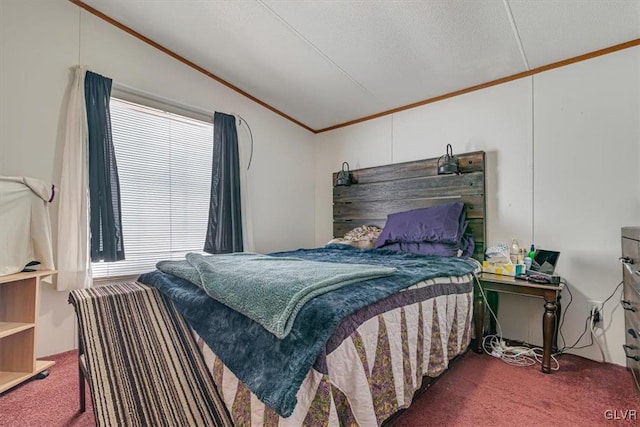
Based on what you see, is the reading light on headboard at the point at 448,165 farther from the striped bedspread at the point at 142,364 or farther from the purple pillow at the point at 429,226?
the striped bedspread at the point at 142,364

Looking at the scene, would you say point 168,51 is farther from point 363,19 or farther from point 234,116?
point 363,19

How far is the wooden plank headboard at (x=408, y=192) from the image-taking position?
8.65 feet

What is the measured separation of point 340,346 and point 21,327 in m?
1.98

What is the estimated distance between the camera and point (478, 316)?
7.23 feet

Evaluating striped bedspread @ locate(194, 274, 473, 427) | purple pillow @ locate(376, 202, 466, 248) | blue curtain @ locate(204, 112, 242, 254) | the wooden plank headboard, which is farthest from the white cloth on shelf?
the wooden plank headboard

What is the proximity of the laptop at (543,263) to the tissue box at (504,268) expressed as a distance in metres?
0.05

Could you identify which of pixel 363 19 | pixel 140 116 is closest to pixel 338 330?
pixel 363 19

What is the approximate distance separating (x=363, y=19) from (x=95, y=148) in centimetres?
217

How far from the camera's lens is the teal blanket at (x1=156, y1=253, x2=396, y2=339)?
3.31 feet

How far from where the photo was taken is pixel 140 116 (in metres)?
2.62

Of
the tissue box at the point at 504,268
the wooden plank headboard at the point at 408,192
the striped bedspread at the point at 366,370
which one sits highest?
the wooden plank headboard at the point at 408,192

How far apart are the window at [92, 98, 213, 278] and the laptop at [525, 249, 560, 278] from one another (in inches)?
111

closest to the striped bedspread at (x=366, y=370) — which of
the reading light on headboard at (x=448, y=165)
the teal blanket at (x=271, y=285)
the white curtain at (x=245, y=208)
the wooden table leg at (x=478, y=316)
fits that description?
the teal blanket at (x=271, y=285)

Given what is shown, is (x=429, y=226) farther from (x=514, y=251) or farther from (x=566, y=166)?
(x=566, y=166)
